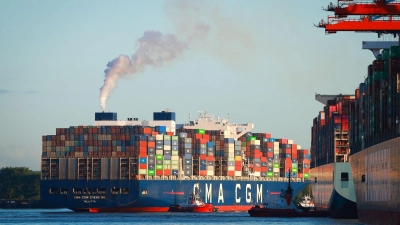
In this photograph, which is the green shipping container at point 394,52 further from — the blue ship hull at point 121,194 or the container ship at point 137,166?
the blue ship hull at point 121,194

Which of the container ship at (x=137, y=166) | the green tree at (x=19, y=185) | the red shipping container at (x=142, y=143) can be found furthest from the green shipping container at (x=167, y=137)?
the green tree at (x=19, y=185)

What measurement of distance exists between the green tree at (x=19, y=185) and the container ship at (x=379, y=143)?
124613mm

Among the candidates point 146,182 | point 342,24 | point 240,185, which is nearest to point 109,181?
point 146,182

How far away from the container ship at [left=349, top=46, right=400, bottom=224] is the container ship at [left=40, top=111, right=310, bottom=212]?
42645mm

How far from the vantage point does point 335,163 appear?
8531 centimetres

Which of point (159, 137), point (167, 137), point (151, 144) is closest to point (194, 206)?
point (151, 144)

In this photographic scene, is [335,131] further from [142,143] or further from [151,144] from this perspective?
[151,144]

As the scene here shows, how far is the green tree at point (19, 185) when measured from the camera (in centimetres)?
19488

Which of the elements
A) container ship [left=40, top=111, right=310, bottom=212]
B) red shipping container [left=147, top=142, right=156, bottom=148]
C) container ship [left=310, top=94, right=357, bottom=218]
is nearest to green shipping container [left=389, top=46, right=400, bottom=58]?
container ship [left=310, top=94, right=357, bottom=218]

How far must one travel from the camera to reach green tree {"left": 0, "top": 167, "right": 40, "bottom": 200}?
194875 mm

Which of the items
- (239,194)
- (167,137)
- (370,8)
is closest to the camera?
(370,8)

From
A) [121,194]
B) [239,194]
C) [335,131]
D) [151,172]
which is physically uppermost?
[335,131]

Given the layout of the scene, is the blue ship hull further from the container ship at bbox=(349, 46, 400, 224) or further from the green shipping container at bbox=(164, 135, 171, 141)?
the container ship at bbox=(349, 46, 400, 224)

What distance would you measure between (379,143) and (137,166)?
202 ft
